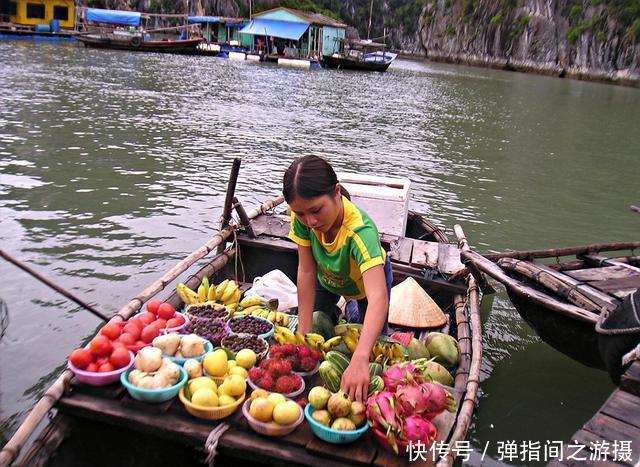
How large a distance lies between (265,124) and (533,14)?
48.5 m

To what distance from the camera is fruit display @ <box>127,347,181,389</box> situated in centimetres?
303

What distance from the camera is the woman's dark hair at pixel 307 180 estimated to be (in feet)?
9.71

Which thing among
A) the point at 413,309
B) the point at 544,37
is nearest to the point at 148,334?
the point at 413,309

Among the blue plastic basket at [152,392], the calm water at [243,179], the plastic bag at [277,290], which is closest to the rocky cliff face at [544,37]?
the calm water at [243,179]

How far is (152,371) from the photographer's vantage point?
3170mm

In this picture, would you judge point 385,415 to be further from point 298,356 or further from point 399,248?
point 399,248

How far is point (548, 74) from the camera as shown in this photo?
5453 centimetres

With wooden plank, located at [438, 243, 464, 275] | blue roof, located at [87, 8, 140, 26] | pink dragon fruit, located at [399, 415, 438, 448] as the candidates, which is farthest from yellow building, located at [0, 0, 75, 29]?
pink dragon fruit, located at [399, 415, 438, 448]

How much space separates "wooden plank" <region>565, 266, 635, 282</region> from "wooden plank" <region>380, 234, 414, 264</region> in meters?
1.51

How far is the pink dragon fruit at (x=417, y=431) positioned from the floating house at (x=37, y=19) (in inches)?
1696

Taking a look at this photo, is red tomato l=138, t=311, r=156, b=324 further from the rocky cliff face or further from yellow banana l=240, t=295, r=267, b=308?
the rocky cliff face

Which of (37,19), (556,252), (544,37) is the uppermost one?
(544,37)

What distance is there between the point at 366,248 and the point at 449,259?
8.89 feet

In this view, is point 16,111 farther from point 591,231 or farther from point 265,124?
point 591,231
